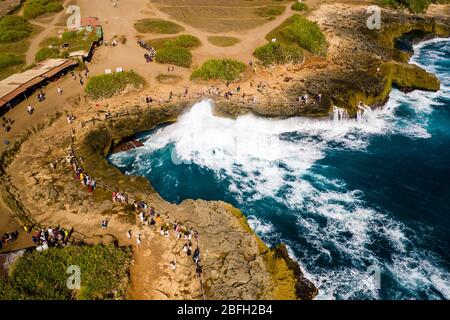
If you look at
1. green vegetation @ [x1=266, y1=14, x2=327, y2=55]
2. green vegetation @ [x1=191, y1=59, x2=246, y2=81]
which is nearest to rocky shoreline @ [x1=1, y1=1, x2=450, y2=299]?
green vegetation @ [x1=266, y1=14, x2=327, y2=55]

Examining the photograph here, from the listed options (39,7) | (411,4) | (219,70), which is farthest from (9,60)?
(411,4)

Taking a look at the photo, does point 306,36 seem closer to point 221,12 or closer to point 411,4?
point 221,12

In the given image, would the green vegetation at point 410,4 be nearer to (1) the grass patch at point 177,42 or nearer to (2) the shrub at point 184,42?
(1) the grass patch at point 177,42

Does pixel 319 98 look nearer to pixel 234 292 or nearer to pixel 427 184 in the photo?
pixel 427 184

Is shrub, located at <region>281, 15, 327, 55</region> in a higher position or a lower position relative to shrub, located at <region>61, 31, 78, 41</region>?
lower

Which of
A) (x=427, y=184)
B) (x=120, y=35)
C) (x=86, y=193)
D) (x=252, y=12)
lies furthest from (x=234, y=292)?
(x=252, y=12)

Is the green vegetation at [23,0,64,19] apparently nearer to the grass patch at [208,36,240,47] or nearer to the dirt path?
the dirt path
